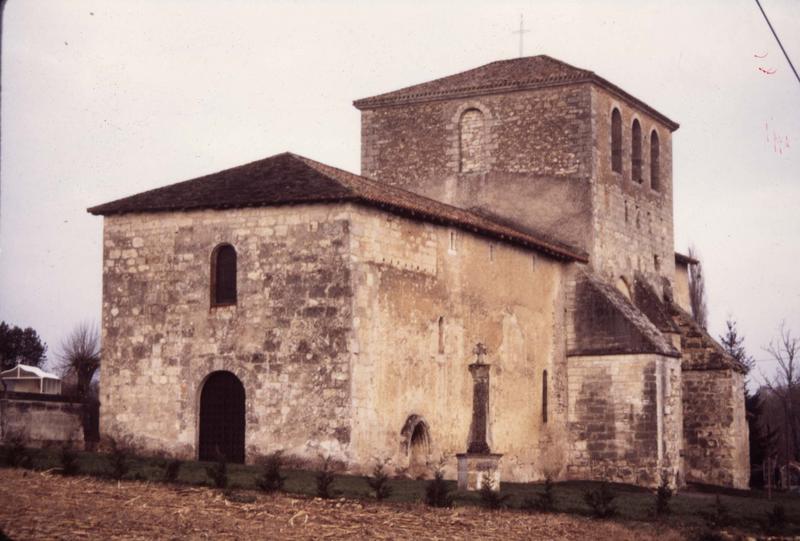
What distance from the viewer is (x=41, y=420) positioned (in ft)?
90.1

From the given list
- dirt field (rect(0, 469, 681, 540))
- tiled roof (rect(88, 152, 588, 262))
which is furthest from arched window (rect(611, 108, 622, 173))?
dirt field (rect(0, 469, 681, 540))

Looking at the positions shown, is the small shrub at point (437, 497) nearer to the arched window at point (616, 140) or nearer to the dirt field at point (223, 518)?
the dirt field at point (223, 518)

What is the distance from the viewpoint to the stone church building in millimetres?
25703

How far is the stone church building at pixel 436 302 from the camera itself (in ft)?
84.3

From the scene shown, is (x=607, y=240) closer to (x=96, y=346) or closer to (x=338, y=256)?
(x=338, y=256)

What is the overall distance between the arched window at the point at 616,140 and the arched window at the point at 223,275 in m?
12.9

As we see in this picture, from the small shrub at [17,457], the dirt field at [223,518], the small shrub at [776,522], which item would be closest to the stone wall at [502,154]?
the small shrub at [776,522]

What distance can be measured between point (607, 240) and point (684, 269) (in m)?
8.33

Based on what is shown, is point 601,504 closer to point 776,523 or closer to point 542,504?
point 542,504

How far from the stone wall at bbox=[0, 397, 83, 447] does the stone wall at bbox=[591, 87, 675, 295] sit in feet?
43.9

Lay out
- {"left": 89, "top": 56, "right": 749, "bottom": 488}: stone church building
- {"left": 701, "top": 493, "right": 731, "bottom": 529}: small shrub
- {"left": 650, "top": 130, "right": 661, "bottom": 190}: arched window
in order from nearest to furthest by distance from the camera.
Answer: {"left": 701, "top": 493, "right": 731, "bottom": 529}: small shrub → {"left": 89, "top": 56, "right": 749, "bottom": 488}: stone church building → {"left": 650, "top": 130, "right": 661, "bottom": 190}: arched window

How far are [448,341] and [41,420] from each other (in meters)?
8.44

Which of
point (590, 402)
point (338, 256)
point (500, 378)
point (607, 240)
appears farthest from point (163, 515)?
point (607, 240)

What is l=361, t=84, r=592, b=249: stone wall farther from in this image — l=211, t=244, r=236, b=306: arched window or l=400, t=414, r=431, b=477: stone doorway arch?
l=211, t=244, r=236, b=306: arched window
